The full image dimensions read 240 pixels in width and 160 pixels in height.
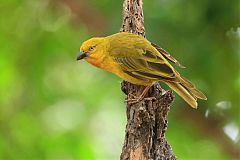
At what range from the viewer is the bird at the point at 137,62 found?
3006 mm

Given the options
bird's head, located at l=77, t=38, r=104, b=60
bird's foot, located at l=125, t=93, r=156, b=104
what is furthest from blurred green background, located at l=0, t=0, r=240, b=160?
bird's foot, located at l=125, t=93, r=156, b=104

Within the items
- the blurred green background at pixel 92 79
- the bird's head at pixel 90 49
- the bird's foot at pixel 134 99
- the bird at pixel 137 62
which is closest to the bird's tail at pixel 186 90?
the bird at pixel 137 62

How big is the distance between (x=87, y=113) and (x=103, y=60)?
2.07 m

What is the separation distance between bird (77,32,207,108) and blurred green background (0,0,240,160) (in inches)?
32.1

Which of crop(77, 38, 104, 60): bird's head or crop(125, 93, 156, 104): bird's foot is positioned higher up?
crop(77, 38, 104, 60): bird's head

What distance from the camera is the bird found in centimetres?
301

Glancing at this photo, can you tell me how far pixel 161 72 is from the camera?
3.01 m

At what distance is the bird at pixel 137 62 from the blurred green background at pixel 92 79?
816mm

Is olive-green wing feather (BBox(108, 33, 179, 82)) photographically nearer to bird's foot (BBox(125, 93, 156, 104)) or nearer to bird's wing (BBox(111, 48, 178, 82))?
bird's wing (BBox(111, 48, 178, 82))

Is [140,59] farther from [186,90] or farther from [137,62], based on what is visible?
[186,90]

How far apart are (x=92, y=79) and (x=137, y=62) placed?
232 centimetres

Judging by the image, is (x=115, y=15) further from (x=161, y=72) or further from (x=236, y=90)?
(x=161, y=72)

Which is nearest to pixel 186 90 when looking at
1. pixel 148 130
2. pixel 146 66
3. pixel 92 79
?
pixel 146 66

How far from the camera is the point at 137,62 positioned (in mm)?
3143
